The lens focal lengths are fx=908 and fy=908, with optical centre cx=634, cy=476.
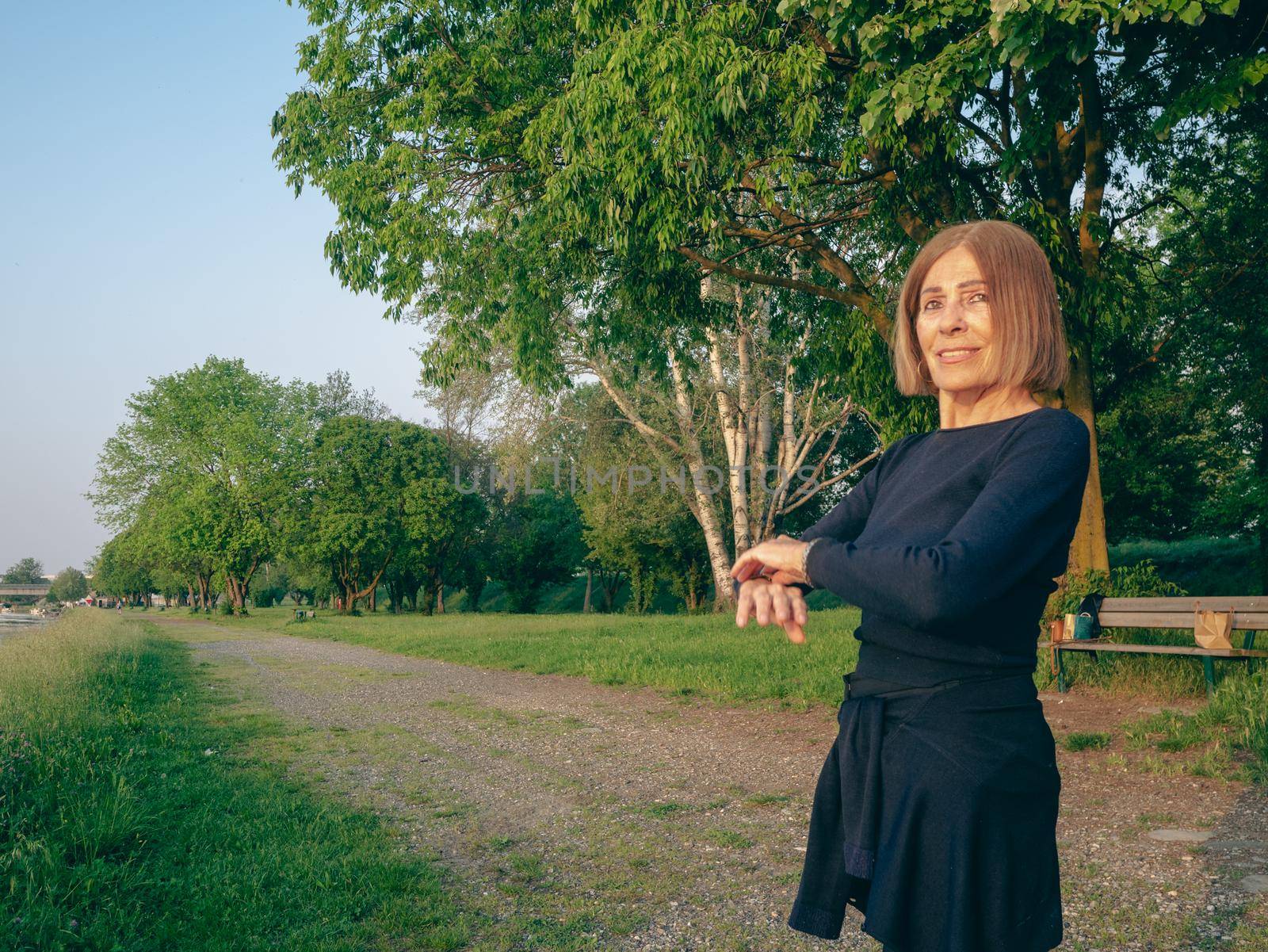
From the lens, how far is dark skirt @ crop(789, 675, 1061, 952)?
157 cm

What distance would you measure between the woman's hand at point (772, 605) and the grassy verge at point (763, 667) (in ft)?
19.6

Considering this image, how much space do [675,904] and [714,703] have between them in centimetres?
598

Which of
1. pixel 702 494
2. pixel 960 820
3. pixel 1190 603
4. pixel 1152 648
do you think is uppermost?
pixel 702 494

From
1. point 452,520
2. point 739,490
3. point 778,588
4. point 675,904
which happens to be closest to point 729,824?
point 675,904

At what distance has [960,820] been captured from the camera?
1.57 metres

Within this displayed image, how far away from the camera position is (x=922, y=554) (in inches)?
58.1

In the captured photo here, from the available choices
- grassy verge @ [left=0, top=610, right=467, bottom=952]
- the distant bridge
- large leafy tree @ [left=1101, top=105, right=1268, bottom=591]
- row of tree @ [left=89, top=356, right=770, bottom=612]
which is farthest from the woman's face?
the distant bridge

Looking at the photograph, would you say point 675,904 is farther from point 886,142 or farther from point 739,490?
point 739,490

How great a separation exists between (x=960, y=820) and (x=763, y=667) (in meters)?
10.9

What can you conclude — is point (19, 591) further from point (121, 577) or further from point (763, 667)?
point (763, 667)

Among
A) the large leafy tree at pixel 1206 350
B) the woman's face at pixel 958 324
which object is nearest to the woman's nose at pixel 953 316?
the woman's face at pixel 958 324

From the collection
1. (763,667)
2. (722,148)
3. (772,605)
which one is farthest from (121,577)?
(772,605)

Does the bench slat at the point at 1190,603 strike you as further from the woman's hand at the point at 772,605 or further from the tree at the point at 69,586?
the tree at the point at 69,586

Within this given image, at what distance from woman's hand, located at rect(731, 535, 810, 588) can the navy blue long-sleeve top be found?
52 millimetres
